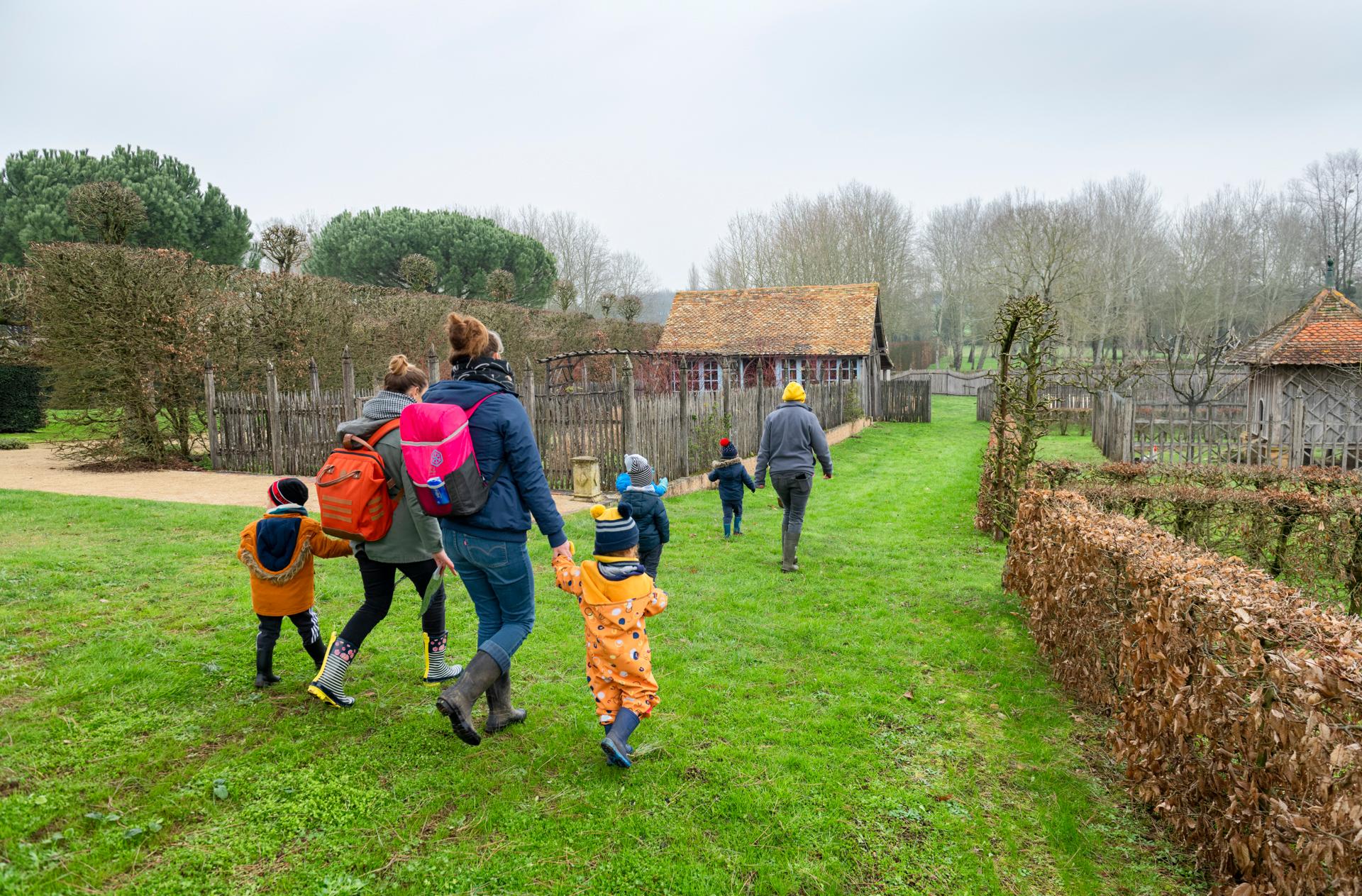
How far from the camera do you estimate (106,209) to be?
15.1m

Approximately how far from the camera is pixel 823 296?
31.1m

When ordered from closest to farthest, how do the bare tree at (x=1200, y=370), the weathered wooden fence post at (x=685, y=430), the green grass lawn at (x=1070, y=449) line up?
the weathered wooden fence post at (x=685, y=430), the green grass lawn at (x=1070, y=449), the bare tree at (x=1200, y=370)

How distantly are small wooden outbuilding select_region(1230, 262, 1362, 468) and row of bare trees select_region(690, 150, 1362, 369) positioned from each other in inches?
1066

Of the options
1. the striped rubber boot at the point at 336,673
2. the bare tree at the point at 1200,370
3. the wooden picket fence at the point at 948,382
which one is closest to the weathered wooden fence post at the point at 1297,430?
the bare tree at the point at 1200,370

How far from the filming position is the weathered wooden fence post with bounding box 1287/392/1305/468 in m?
15.7

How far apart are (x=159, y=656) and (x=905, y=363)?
5530 centimetres

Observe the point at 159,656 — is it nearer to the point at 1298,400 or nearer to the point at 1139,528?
the point at 1139,528

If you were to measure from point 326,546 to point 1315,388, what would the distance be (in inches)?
770

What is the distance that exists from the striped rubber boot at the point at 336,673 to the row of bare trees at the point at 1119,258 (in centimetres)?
4443

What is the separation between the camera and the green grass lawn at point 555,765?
2939 mm

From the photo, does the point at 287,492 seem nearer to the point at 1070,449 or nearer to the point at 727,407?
the point at 727,407

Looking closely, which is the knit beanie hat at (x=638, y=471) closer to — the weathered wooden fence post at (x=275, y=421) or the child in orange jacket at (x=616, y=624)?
the child in orange jacket at (x=616, y=624)

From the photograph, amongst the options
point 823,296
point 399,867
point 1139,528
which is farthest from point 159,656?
point 823,296

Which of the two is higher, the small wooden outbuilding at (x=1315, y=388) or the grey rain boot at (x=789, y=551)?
the small wooden outbuilding at (x=1315, y=388)
